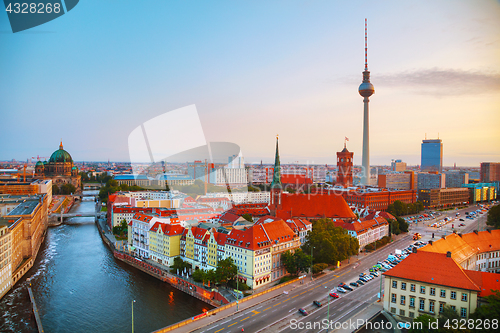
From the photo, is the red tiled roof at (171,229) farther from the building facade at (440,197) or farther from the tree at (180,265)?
the building facade at (440,197)

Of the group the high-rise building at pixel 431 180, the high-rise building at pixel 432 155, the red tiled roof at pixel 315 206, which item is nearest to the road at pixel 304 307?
the red tiled roof at pixel 315 206

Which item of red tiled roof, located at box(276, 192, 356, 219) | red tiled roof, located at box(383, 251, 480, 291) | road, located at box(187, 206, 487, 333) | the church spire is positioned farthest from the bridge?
red tiled roof, located at box(383, 251, 480, 291)

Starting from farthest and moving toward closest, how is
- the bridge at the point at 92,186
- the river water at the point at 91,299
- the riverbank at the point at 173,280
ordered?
the bridge at the point at 92,186 → the riverbank at the point at 173,280 → the river water at the point at 91,299

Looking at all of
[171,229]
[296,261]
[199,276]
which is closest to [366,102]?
[296,261]

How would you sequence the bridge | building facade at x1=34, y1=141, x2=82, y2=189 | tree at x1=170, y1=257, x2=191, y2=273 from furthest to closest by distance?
the bridge
building facade at x1=34, y1=141, x2=82, y2=189
tree at x1=170, y1=257, x2=191, y2=273

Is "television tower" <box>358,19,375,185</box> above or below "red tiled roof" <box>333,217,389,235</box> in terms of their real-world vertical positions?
above

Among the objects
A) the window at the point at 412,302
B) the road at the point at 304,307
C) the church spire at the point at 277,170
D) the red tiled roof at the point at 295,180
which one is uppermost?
the church spire at the point at 277,170

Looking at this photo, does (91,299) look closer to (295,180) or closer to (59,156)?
(295,180)

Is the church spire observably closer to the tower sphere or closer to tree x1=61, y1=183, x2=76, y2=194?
the tower sphere
